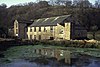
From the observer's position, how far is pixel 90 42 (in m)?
34.1

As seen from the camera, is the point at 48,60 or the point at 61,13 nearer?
the point at 48,60

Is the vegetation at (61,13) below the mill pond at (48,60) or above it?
above

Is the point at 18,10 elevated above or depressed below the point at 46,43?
above

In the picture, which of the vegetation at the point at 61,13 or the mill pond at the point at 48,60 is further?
the vegetation at the point at 61,13

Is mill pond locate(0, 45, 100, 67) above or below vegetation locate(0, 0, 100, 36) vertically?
below

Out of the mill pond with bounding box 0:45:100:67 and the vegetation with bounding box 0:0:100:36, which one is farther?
the vegetation with bounding box 0:0:100:36

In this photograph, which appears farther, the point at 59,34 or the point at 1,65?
the point at 59,34

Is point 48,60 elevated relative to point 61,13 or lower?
lower

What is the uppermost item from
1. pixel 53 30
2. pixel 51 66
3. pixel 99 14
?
pixel 99 14

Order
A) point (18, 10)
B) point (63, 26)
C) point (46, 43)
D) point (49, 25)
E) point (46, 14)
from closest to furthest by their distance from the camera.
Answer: point (46, 43) < point (63, 26) < point (49, 25) < point (46, 14) < point (18, 10)

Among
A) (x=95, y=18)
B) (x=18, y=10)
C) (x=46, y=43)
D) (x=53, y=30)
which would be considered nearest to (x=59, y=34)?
(x=53, y=30)

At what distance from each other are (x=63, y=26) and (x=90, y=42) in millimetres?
9661

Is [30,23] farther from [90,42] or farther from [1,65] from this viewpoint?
[1,65]

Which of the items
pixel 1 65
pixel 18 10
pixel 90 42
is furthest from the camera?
pixel 18 10
